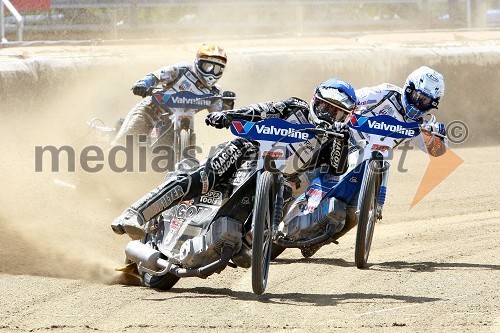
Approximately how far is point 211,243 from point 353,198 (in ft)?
6.24

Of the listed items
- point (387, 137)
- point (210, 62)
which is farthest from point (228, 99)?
point (387, 137)

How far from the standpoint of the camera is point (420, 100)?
10.1 metres

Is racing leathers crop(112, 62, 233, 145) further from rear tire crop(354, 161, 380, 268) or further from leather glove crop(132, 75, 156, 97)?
rear tire crop(354, 161, 380, 268)

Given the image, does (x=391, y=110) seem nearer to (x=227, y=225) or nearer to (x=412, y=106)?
(x=412, y=106)

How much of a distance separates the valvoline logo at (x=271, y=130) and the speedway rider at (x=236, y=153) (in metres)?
0.21

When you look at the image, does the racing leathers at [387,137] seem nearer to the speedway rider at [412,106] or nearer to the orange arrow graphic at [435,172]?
the speedway rider at [412,106]

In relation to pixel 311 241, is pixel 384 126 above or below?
above

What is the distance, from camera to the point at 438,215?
12.5 m

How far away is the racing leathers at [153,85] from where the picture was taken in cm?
1291

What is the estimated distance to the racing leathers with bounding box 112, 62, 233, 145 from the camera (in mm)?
12906

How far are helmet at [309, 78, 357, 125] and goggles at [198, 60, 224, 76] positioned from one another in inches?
164

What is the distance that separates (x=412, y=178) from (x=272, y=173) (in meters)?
A: 7.84

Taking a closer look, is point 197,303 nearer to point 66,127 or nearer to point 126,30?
point 66,127

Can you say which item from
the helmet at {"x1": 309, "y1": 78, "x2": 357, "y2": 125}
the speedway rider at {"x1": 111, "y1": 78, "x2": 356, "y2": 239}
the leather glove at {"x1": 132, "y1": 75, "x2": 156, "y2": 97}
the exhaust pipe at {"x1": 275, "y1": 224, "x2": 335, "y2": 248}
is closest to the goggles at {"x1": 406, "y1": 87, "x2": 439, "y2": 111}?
the speedway rider at {"x1": 111, "y1": 78, "x2": 356, "y2": 239}
